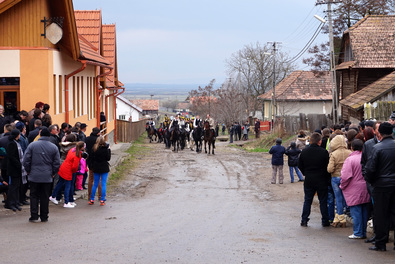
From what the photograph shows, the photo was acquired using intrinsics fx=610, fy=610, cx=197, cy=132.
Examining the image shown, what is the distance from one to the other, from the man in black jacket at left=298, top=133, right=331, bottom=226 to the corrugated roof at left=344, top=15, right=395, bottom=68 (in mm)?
22620

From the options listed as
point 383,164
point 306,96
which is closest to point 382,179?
point 383,164

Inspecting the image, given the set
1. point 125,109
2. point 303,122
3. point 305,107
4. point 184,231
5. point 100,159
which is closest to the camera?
point 184,231

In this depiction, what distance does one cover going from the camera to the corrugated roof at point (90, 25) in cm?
3089

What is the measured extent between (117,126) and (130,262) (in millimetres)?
33673

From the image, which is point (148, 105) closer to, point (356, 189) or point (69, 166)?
point (69, 166)

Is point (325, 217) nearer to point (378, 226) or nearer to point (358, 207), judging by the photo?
point (358, 207)

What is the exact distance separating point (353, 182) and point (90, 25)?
2359cm

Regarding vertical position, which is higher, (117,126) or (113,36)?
(113,36)

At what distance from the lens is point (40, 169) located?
11.4 meters

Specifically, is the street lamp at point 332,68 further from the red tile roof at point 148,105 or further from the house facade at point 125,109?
the red tile roof at point 148,105

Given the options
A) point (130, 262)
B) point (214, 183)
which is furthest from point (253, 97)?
point (130, 262)

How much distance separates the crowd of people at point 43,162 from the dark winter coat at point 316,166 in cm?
470

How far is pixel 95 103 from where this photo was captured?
97.5 feet

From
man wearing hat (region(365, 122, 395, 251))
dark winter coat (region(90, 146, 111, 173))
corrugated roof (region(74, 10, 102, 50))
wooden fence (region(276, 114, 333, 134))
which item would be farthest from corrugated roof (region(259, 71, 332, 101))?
man wearing hat (region(365, 122, 395, 251))
